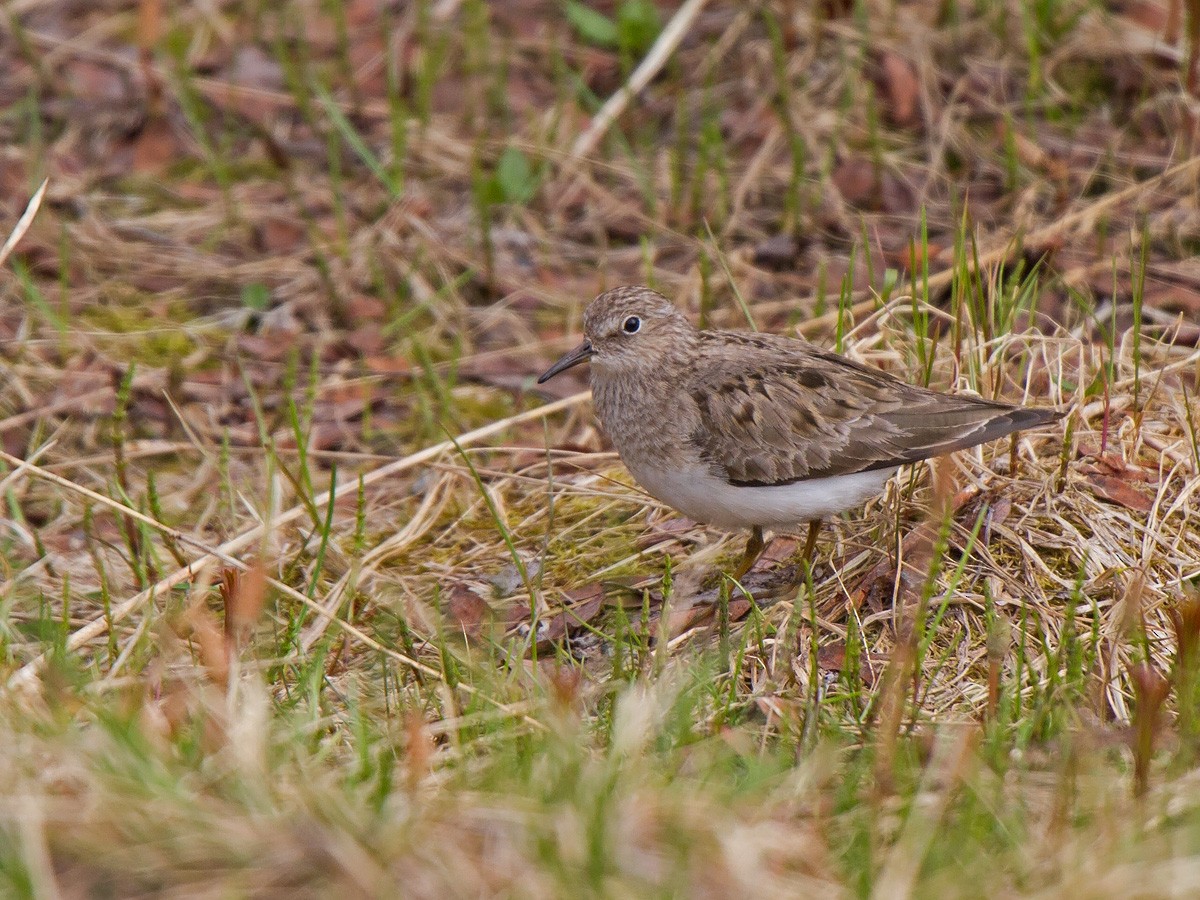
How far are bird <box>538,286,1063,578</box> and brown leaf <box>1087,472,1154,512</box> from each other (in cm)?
46

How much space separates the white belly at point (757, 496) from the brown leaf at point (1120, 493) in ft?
2.41

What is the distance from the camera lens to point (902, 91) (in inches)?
342

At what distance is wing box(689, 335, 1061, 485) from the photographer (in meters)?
5.34

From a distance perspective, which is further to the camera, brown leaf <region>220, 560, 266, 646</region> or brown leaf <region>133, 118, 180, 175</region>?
brown leaf <region>133, 118, 180, 175</region>

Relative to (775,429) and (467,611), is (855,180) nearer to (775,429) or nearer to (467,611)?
(775,429)

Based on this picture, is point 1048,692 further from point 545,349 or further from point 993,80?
point 993,80

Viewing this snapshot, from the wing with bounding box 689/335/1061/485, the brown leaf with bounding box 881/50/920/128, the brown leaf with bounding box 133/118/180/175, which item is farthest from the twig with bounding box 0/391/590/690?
the brown leaf with bounding box 133/118/180/175

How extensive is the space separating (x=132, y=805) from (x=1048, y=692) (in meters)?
2.40

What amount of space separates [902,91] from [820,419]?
12.4ft

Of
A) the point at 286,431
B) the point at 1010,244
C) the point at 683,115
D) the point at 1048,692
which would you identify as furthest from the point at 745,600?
the point at 683,115

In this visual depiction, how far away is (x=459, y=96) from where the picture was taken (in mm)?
9305

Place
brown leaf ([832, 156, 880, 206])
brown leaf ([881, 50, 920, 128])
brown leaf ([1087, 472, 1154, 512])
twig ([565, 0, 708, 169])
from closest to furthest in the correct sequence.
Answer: brown leaf ([1087, 472, 1154, 512])
brown leaf ([832, 156, 880, 206])
brown leaf ([881, 50, 920, 128])
twig ([565, 0, 708, 169])

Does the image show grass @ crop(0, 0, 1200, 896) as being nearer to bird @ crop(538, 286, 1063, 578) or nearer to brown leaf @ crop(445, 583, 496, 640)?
brown leaf @ crop(445, 583, 496, 640)

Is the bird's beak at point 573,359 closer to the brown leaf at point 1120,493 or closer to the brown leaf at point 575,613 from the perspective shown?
→ the brown leaf at point 575,613
